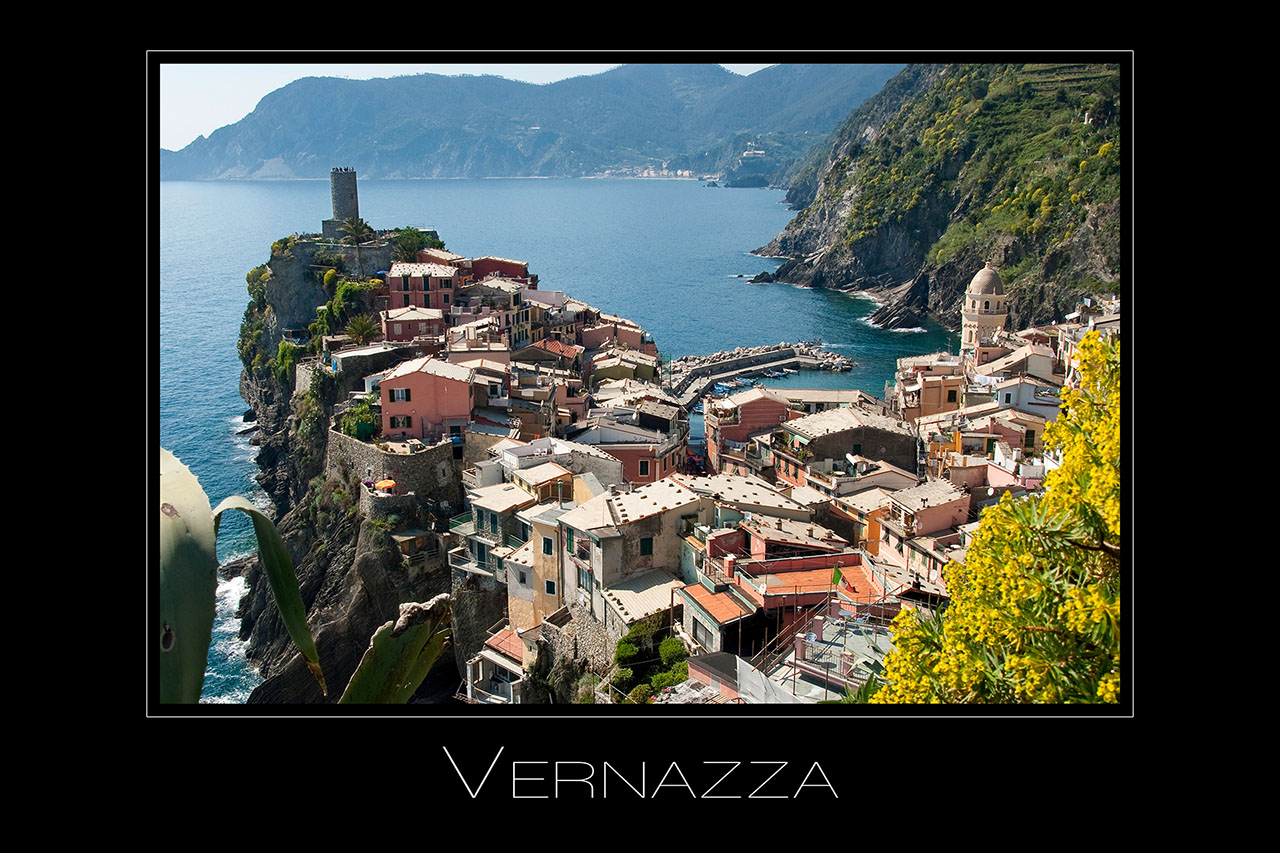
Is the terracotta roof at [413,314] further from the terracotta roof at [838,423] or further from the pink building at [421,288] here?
the terracotta roof at [838,423]

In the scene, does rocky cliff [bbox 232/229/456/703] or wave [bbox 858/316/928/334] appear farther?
wave [bbox 858/316/928/334]

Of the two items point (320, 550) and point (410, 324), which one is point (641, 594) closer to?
point (320, 550)

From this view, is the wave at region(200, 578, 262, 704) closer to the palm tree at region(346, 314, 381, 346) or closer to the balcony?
the balcony

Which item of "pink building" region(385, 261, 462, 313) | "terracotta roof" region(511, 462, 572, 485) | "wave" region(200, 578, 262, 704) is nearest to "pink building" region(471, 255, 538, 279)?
"pink building" region(385, 261, 462, 313)

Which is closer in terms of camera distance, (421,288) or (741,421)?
(741,421)

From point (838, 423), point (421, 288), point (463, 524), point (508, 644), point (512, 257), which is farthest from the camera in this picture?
point (512, 257)

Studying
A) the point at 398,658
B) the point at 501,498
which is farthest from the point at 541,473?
the point at 398,658

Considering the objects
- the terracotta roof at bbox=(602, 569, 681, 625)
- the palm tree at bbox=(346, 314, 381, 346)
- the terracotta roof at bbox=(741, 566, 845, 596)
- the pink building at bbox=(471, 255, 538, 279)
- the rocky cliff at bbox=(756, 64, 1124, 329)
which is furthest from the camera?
the rocky cliff at bbox=(756, 64, 1124, 329)
